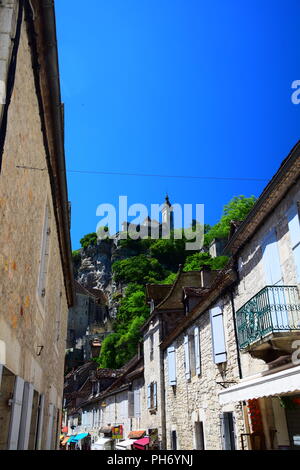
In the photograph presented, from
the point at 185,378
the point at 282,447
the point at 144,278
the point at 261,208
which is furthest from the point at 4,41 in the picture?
the point at 144,278

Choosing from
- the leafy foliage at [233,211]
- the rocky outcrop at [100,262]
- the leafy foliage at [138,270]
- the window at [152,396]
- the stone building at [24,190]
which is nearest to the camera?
the stone building at [24,190]

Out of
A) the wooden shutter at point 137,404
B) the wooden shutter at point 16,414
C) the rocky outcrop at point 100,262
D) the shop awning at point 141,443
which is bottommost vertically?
the shop awning at point 141,443

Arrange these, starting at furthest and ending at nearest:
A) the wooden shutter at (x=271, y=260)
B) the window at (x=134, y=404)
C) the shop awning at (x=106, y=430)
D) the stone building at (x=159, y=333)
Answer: the shop awning at (x=106, y=430) → the window at (x=134, y=404) → the stone building at (x=159, y=333) → the wooden shutter at (x=271, y=260)

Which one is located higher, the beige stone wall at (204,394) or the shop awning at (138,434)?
the beige stone wall at (204,394)

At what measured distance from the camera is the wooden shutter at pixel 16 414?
3.95 m

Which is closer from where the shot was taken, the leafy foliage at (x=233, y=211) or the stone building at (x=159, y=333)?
the stone building at (x=159, y=333)

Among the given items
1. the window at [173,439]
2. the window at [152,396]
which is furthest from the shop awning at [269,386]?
the window at [152,396]

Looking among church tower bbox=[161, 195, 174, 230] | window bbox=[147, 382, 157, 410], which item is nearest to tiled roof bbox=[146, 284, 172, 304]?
window bbox=[147, 382, 157, 410]

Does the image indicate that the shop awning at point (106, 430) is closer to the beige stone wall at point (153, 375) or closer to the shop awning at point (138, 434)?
Result: the shop awning at point (138, 434)

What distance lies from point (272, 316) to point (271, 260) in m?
1.37

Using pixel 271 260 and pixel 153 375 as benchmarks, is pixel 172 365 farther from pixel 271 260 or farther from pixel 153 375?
pixel 271 260

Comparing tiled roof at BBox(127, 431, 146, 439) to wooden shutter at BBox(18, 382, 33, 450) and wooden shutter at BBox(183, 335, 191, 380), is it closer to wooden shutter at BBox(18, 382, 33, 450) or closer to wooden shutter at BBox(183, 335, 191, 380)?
wooden shutter at BBox(183, 335, 191, 380)

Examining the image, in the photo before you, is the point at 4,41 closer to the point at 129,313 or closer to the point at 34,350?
the point at 34,350

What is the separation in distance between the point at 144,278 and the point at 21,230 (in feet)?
191
